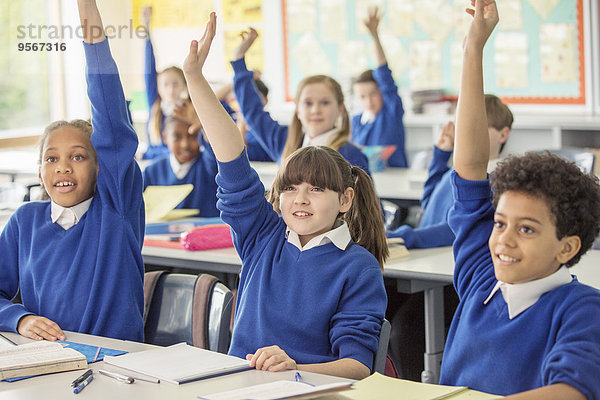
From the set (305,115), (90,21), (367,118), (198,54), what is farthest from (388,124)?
(198,54)

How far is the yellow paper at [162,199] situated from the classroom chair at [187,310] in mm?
1281

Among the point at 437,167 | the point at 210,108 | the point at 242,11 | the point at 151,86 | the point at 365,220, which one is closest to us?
the point at 210,108

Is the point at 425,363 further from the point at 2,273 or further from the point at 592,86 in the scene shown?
the point at 592,86

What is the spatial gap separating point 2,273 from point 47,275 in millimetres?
151

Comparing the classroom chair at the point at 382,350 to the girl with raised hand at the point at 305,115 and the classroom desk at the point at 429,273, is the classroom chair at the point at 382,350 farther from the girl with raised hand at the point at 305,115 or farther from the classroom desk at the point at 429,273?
the girl with raised hand at the point at 305,115

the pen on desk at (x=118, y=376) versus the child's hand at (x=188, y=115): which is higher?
the child's hand at (x=188, y=115)

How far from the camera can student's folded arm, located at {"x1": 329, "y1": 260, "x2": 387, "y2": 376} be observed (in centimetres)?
181

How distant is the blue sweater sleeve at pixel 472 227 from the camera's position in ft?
5.62

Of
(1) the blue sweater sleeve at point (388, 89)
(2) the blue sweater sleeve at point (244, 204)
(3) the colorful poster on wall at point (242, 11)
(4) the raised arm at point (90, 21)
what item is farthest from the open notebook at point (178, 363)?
(3) the colorful poster on wall at point (242, 11)

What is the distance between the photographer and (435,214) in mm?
3264

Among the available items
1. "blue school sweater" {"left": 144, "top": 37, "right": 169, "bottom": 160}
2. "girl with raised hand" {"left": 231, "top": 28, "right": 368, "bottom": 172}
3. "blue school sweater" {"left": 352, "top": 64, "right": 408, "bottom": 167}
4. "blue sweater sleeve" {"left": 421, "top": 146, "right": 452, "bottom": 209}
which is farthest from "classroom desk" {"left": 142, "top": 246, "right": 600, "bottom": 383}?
"blue school sweater" {"left": 352, "top": 64, "right": 408, "bottom": 167}

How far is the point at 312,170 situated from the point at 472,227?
428 millimetres

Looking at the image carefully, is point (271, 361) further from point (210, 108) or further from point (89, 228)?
point (89, 228)

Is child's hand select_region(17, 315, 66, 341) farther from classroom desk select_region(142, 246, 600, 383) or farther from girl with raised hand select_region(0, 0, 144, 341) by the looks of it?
classroom desk select_region(142, 246, 600, 383)
